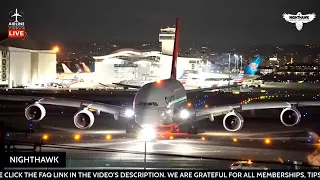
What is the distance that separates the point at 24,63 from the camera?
127125 mm

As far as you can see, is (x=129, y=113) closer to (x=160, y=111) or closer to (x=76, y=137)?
(x=160, y=111)

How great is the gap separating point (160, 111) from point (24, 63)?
96.4 metres

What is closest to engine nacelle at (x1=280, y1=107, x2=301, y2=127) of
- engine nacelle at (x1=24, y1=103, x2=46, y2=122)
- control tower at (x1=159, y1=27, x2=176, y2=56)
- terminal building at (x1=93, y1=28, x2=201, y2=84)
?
engine nacelle at (x1=24, y1=103, x2=46, y2=122)

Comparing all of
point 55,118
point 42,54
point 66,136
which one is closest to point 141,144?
point 66,136

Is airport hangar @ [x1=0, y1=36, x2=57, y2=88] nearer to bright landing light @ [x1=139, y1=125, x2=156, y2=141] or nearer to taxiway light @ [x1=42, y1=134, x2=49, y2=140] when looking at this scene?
taxiway light @ [x1=42, y1=134, x2=49, y2=140]

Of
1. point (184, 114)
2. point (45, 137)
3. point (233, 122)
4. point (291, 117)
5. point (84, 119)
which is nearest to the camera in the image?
point (45, 137)

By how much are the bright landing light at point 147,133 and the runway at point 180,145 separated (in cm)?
97

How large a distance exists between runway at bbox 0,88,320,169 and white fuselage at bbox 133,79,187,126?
5.04 feet

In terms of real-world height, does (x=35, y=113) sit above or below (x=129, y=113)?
above

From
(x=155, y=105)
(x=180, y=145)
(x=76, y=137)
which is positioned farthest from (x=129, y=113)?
(x=180, y=145)

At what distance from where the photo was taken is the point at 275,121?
50.6 m

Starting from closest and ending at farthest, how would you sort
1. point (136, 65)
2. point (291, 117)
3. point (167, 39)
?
point (291, 117)
point (136, 65)
point (167, 39)

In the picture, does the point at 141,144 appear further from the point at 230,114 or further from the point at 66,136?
the point at 230,114

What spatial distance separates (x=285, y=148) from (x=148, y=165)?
419 inches
